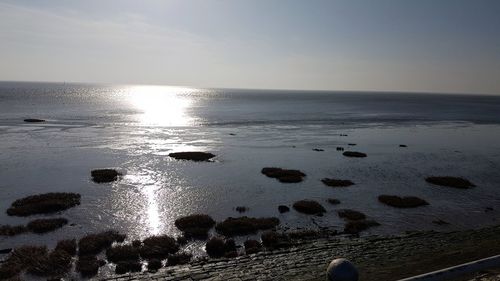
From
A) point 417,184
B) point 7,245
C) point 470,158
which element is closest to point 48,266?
point 7,245

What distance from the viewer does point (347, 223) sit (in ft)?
84.4

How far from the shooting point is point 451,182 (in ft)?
125

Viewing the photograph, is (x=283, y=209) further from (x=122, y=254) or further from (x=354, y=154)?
(x=354, y=154)

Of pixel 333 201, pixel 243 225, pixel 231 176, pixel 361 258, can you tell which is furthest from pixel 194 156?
pixel 361 258

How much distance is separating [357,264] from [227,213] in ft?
38.2

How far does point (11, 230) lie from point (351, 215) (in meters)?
22.1

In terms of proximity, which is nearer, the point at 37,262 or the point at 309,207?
the point at 37,262

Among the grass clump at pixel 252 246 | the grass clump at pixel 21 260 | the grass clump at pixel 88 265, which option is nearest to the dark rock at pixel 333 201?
the grass clump at pixel 252 246

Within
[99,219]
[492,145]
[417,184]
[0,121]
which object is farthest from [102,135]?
[492,145]

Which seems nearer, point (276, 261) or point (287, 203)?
point (276, 261)

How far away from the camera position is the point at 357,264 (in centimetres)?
1867

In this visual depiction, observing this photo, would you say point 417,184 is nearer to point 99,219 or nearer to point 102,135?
point 99,219

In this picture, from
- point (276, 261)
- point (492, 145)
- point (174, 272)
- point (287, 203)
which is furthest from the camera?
point (492, 145)

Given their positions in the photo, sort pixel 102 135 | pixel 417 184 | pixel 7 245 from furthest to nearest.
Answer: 1. pixel 102 135
2. pixel 417 184
3. pixel 7 245
